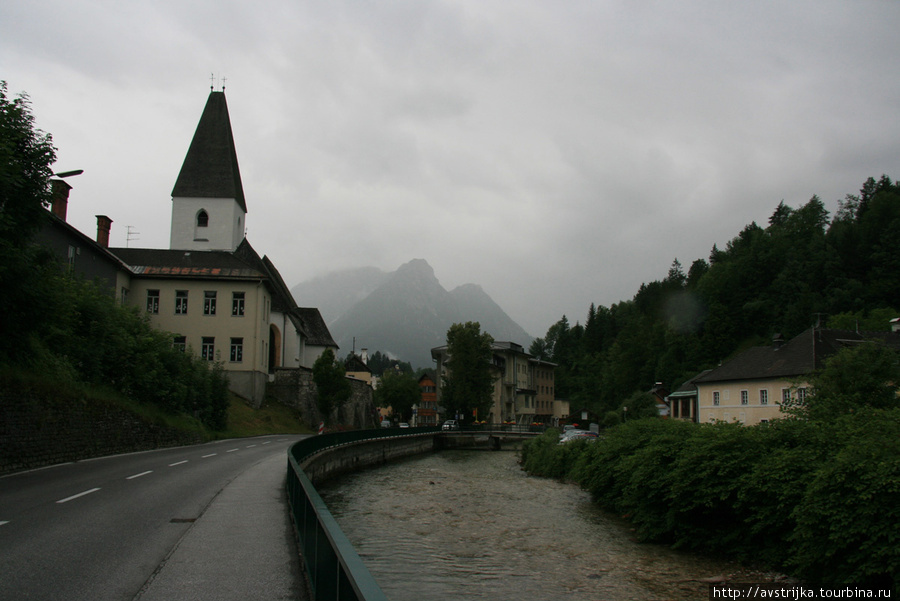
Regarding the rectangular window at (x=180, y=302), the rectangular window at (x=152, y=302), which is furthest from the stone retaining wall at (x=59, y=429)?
Answer: the rectangular window at (x=152, y=302)

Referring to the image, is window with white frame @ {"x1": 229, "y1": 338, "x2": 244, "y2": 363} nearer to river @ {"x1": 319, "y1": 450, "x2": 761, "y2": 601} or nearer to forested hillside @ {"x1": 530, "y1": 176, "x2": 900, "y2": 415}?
river @ {"x1": 319, "y1": 450, "x2": 761, "y2": 601}

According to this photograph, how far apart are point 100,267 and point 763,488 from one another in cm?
4198

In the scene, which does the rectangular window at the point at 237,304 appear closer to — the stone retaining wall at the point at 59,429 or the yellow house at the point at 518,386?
the stone retaining wall at the point at 59,429

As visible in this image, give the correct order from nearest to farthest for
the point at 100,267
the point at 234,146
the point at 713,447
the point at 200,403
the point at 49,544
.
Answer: the point at 49,544
the point at 713,447
the point at 200,403
the point at 100,267
the point at 234,146

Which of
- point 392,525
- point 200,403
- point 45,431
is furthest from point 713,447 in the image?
point 200,403

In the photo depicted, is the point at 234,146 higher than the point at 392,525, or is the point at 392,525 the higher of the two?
the point at 234,146

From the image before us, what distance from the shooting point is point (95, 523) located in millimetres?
10383

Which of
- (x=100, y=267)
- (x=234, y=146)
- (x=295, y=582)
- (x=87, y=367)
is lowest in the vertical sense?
(x=295, y=582)

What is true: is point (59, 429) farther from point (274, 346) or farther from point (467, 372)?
point (467, 372)

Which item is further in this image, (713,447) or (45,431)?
(45,431)

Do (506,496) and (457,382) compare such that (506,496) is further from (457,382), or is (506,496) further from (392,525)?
(457,382)

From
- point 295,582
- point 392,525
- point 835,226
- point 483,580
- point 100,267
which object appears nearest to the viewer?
point 295,582

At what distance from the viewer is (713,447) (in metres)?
15.1

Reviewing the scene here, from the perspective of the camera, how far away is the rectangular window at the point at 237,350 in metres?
50.6
